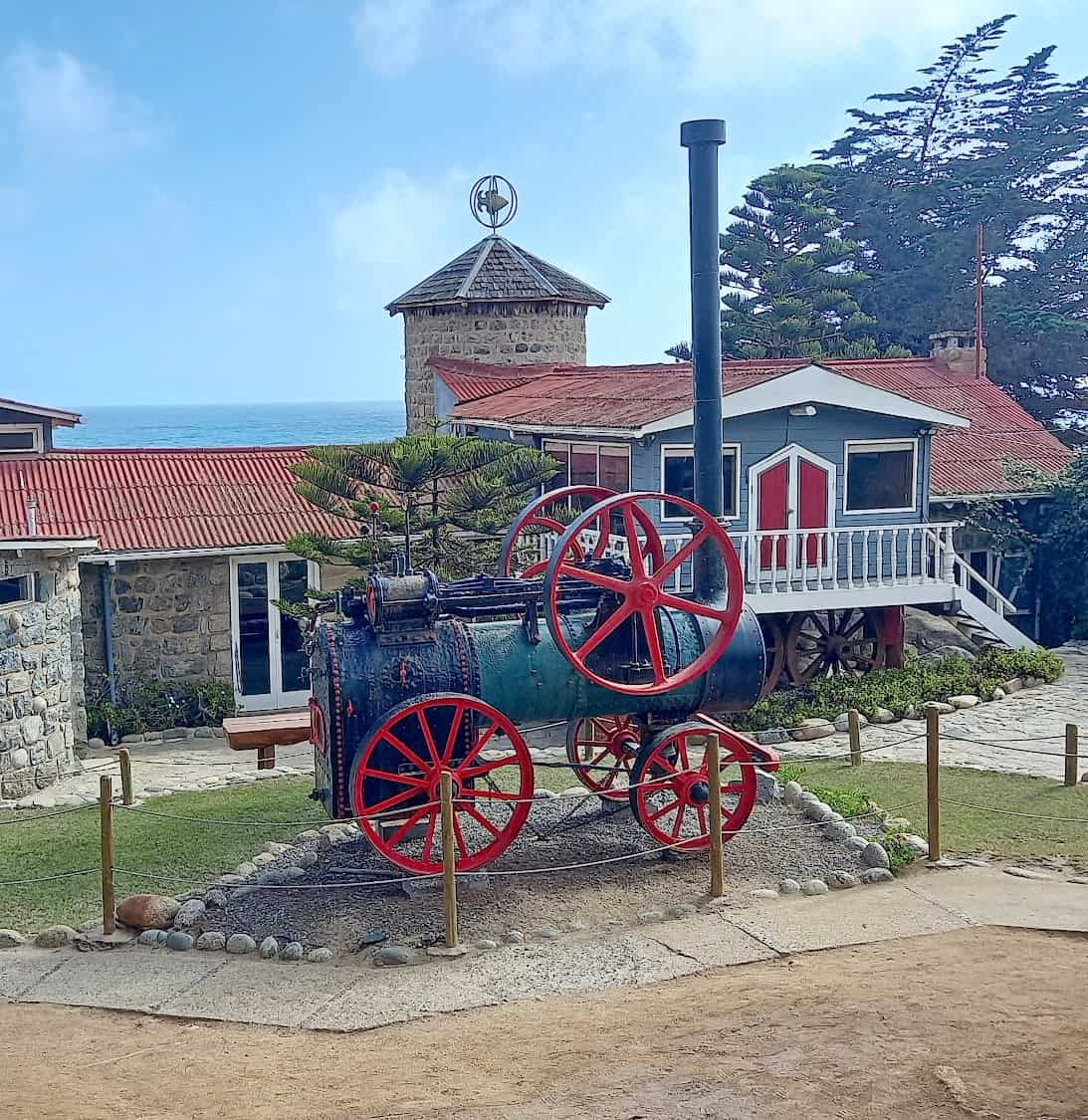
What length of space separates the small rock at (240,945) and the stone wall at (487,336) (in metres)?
17.0

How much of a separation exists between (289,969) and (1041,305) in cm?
3553

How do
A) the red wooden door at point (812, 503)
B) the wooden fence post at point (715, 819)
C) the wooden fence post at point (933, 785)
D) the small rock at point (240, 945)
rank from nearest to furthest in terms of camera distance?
the small rock at point (240, 945), the wooden fence post at point (715, 819), the wooden fence post at point (933, 785), the red wooden door at point (812, 503)

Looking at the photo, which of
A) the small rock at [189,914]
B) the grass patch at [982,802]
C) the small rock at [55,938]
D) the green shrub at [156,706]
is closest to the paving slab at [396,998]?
the small rock at [189,914]

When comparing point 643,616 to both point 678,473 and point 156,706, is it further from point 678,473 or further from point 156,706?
point 156,706

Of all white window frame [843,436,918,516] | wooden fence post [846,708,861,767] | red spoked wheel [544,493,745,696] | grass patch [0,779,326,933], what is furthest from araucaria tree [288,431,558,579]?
red spoked wheel [544,493,745,696]

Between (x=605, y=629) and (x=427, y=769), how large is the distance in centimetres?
159

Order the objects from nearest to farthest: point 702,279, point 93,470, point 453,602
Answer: point 453,602, point 702,279, point 93,470

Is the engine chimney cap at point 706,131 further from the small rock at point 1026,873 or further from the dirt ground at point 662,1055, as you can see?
the dirt ground at point 662,1055

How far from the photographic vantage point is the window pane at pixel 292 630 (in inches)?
719

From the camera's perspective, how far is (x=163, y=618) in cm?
1756

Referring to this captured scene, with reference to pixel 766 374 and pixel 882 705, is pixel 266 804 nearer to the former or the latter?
pixel 882 705

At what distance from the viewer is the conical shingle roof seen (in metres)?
25.7

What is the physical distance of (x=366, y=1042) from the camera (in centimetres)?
743

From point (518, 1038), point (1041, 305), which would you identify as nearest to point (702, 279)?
point (518, 1038)
